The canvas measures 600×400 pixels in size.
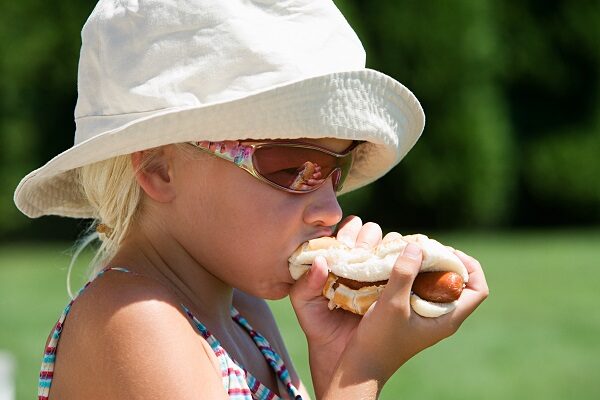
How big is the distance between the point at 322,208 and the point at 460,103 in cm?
1517

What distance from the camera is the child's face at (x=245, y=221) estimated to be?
2312mm

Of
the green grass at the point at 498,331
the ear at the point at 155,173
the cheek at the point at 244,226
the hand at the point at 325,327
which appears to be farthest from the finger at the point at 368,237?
the green grass at the point at 498,331

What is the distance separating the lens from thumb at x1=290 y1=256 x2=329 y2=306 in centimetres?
235

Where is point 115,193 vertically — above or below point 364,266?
above

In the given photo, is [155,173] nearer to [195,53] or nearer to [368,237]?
[195,53]

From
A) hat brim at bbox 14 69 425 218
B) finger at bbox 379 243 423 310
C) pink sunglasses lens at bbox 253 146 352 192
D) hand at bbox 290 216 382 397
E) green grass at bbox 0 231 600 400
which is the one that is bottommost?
green grass at bbox 0 231 600 400

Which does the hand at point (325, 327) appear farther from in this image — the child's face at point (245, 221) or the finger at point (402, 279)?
the finger at point (402, 279)

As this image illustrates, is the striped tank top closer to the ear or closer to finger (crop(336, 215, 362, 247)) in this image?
the ear

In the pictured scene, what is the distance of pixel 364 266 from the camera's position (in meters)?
2.37

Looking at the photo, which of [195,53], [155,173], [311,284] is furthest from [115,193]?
[311,284]

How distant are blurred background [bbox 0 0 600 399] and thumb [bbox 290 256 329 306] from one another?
7.31m

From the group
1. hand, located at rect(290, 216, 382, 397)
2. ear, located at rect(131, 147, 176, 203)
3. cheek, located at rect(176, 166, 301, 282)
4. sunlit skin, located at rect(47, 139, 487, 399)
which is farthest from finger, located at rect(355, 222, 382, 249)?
ear, located at rect(131, 147, 176, 203)

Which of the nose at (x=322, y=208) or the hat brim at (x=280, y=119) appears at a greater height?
the hat brim at (x=280, y=119)

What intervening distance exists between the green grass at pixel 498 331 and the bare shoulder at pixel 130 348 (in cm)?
426
